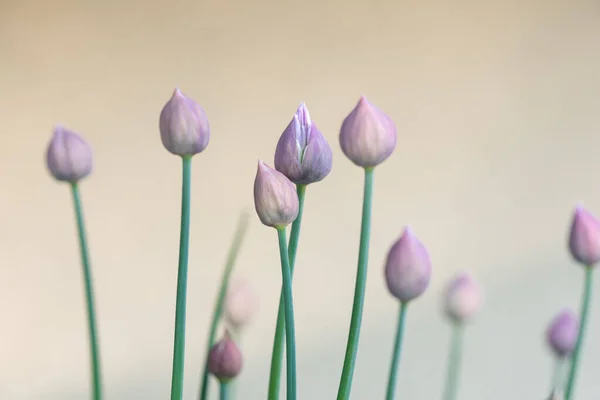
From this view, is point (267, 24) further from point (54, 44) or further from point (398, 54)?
point (54, 44)

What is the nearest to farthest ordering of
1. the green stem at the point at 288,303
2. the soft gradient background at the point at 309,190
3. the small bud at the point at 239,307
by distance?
the green stem at the point at 288,303
the small bud at the point at 239,307
the soft gradient background at the point at 309,190

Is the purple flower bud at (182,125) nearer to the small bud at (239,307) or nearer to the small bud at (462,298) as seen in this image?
the small bud at (239,307)

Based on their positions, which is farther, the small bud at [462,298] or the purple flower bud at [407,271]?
the small bud at [462,298]

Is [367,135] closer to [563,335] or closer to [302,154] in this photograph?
[302,154]

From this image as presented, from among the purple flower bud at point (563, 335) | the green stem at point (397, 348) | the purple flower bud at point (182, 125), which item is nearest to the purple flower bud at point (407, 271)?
the green stem at point (397, 348)

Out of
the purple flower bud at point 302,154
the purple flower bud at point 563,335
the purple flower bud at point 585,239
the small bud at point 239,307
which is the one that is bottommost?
the purple flower bud at point 563,335

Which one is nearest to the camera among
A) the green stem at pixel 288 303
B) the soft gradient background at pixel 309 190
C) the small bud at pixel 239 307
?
the green stem at pixel 288 303

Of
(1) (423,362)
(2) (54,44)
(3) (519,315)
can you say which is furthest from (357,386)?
(2) (54,44)
